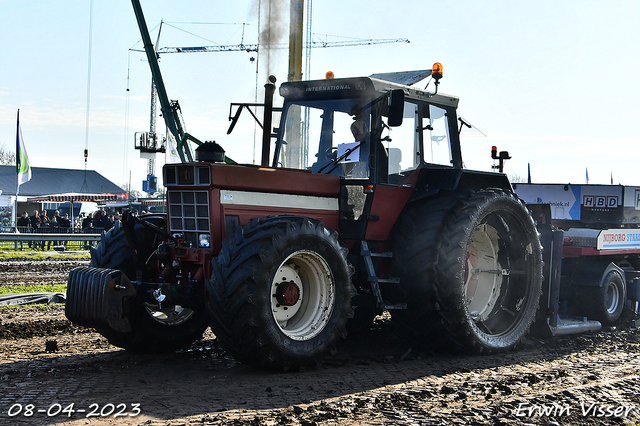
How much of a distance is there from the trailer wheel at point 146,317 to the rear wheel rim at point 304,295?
113 cm

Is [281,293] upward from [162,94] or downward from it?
downward

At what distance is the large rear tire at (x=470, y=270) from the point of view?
6.15 m

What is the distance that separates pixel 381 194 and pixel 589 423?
116 inches

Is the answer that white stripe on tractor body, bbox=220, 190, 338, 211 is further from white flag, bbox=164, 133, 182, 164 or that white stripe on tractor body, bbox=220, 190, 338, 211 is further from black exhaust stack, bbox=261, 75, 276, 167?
white flag, bbox=164, 133, 182, 164

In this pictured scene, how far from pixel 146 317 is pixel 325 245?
1963mm

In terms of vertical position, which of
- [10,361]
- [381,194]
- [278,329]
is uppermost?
[381,194]

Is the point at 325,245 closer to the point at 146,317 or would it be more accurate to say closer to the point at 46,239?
the point at 146,317

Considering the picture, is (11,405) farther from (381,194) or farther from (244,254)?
(381,194)

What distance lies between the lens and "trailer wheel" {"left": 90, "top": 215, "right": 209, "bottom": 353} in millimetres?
5965

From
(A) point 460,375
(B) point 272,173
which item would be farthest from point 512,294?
(B) point 272,173

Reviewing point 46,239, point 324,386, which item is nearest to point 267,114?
point 324,386

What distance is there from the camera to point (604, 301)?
8312mm

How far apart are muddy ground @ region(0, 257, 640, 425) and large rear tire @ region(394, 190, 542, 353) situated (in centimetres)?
31

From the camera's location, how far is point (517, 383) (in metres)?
5.26
